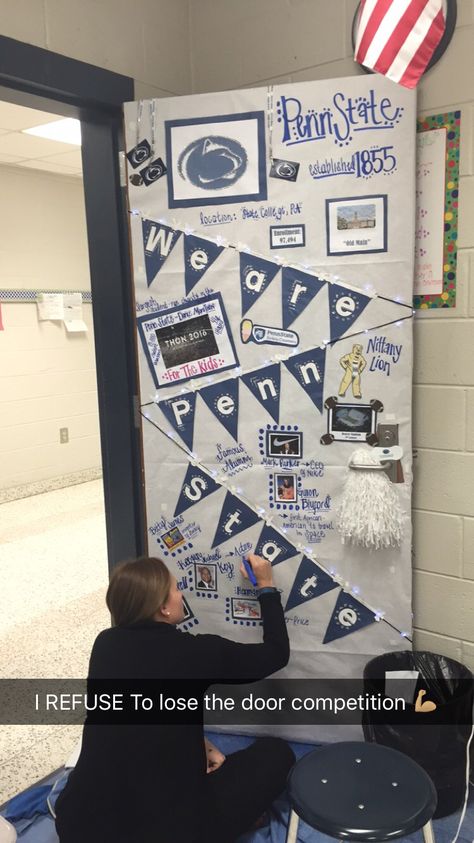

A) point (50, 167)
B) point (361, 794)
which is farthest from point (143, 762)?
point (50, 167)

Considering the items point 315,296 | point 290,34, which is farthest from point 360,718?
point 290,34

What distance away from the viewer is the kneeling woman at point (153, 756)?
1.48m

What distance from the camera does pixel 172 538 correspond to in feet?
7.12

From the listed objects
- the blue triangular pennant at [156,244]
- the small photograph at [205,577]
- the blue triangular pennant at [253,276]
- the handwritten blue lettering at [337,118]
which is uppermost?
the handwritten blue lettering at [337,118]

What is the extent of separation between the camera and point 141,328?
6.90 feet

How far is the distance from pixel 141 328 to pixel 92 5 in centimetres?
94

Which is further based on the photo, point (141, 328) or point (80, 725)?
point (80, 725)

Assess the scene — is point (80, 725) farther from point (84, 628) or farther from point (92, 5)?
point (92, 5)

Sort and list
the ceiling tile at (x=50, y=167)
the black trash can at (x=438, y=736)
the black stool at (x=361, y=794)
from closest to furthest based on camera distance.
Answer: the black stool at (x=361, y=794), the black trash can at (x=438, y=736), the ceiling tile at (x=50, y=167)

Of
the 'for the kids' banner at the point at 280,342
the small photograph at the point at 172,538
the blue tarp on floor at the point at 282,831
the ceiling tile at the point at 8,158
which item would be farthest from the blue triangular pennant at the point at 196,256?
the ceiling tile at the point at 8,158

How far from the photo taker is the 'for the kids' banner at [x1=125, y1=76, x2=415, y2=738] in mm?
1862

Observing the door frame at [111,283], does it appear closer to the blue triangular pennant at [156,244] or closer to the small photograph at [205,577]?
the blue triangular pennant at [156,244]

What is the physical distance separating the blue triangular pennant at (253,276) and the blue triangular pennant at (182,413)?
1.08 ft

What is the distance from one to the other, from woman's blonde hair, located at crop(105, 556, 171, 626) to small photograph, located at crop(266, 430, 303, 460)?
532 mm
